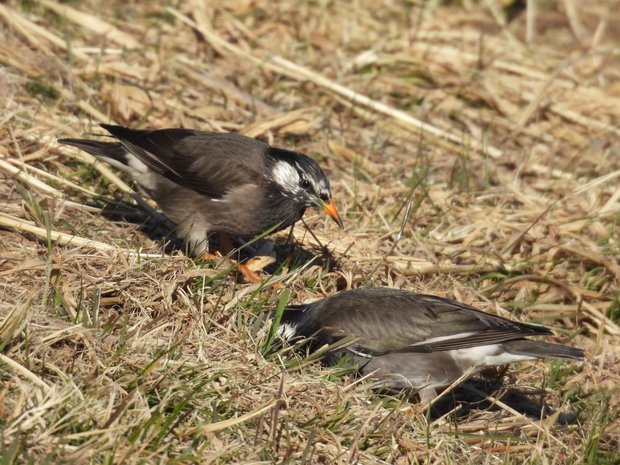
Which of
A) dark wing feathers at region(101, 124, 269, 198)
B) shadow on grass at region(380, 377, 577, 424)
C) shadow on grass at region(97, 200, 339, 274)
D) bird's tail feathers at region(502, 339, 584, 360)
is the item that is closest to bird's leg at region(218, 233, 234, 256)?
shadow on grass at region(97, 200, 339, 274)

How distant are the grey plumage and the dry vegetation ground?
33 cm

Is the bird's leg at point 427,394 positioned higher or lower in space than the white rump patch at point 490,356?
lower

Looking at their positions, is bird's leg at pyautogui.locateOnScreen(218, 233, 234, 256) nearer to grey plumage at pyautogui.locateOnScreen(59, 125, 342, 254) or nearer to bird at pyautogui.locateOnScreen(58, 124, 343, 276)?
bird at pyautogui.locateOnScreen(58, 124, 343, 276)

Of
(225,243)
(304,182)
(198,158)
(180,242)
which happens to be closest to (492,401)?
(304,182)

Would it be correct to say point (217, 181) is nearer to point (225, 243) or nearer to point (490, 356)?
point (225, 243)

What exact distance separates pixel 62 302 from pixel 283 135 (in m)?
3.54

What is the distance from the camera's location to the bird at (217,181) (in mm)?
6422

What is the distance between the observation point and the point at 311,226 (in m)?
7.21

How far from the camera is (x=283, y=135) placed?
27.1 feet

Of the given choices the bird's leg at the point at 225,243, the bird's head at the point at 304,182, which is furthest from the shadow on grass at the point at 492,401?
the bird's leg at the point at 225,243

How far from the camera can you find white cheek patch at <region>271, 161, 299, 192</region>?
643 centimetres

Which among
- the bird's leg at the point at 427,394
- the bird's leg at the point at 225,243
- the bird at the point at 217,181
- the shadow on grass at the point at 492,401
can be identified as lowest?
the shadow on grass at the point at 492,401

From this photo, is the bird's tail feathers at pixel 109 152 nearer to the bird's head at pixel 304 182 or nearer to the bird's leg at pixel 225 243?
the bird's leg at pixel 225 243

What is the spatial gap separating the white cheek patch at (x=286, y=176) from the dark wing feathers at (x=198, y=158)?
0.11 meters
